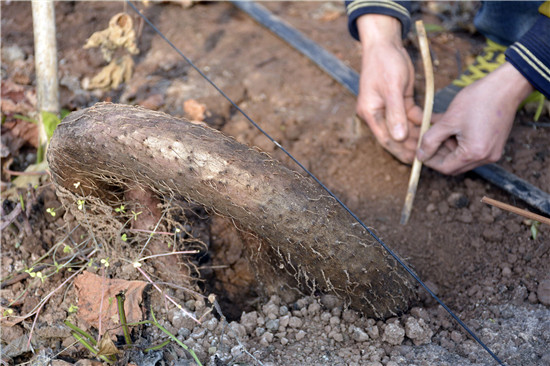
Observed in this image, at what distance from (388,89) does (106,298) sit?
1418 millimetres

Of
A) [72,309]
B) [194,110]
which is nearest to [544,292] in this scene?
[72,309]

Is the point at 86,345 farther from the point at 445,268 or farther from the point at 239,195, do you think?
the point at 445,268

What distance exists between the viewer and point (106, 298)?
64.0 inches

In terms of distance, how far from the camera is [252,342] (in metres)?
1.63

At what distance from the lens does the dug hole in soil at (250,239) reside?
5.30ft

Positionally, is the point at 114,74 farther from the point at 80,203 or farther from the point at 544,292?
the point at 544,292

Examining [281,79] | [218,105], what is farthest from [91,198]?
[281,79]

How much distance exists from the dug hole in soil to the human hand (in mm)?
281

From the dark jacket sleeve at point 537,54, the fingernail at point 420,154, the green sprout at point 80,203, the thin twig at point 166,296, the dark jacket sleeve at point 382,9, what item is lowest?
the thin twig at point 166,296

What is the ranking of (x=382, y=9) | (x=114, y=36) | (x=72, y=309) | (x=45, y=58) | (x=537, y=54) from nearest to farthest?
(x=72, y=309), (x=537, y=54), (x=45, y=58), (x=382, y=9), (x=114, y=36)

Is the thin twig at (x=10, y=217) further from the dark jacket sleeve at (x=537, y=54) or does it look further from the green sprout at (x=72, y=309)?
the dark jacket sleeve at (x=537, y=54)

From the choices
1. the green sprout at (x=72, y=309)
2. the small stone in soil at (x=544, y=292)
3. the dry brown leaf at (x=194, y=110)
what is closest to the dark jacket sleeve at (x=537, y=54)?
the small stone in soil at (x=544, y=292)

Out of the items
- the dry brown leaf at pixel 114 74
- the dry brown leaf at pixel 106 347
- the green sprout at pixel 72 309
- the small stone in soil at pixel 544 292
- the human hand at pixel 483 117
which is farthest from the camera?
the dry brown leaf at pixel 114 74

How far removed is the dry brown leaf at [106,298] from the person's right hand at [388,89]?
125 centimetres
